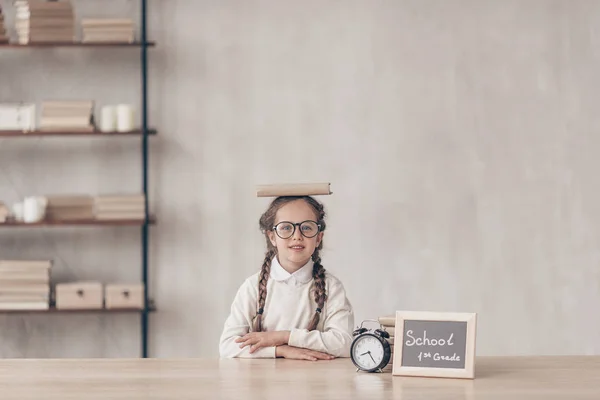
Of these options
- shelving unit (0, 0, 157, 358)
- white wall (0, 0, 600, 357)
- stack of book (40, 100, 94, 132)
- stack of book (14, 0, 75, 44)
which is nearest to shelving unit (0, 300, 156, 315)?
shelving unit (0, 0, 157, 358)

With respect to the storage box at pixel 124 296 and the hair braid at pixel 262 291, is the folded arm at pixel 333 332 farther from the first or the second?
the storage box at pixel 124 296

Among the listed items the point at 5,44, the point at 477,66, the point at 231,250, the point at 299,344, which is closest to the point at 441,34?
the point at 477,66

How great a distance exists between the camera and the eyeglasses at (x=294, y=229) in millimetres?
2604

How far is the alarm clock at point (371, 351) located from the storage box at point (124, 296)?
2124mm

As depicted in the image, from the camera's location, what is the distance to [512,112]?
451 centimetres

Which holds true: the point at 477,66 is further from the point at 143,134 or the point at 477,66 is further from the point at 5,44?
the point at 5,44

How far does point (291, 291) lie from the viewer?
8.78ft

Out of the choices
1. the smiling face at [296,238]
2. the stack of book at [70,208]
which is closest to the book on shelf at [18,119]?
the stack of book at [70,208]

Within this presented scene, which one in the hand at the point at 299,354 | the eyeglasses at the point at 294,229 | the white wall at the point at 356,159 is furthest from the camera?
the white wall at the point at 356,159

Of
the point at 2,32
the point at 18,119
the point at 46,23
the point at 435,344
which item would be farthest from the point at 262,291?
the point at 2,32

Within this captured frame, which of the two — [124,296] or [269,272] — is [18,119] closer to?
[124,296]

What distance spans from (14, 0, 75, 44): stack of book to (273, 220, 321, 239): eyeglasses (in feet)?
6.55

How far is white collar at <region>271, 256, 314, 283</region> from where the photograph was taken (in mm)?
2674

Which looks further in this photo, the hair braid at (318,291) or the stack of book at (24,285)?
the stack of book at (24,285)
